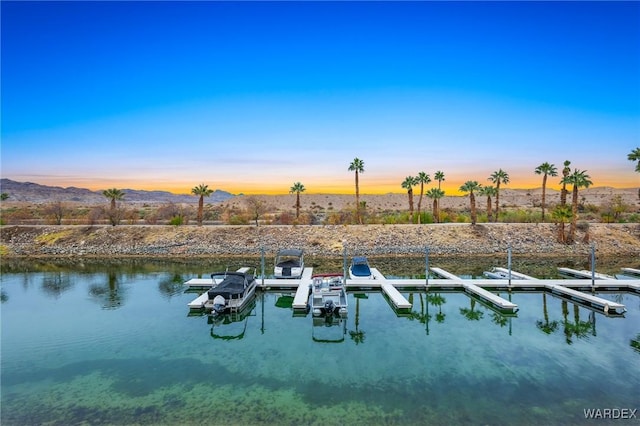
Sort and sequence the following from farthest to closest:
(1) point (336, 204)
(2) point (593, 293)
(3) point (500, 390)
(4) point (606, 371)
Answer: (1) point (336, 204)
(2) point (593, 293)
(4) point (606, 371)
(3) point (500, 390)

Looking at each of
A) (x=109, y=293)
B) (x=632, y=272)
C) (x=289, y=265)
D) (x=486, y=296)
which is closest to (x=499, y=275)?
(x=486, y=296)

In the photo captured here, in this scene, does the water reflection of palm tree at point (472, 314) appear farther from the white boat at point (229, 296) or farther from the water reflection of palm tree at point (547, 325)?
the white boat at point (229, 296)

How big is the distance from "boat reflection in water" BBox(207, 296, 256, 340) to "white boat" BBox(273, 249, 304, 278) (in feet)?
19.4

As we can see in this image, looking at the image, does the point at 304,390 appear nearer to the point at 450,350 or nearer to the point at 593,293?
the point at 450,350

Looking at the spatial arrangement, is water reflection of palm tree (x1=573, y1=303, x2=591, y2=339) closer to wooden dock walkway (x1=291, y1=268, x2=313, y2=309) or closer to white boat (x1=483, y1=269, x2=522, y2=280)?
white boat (x1=483, y1=269, x2=522, y2=280)

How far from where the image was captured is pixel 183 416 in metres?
11.1

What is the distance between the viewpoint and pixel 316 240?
146 feet

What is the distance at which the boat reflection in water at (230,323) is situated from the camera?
1795 centimetres

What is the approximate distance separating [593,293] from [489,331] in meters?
12.4

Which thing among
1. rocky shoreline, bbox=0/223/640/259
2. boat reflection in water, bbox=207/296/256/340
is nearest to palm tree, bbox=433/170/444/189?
rocky shoreline, bbox=0/223/640/259

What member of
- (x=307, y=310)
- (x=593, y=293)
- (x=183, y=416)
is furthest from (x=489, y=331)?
(x=183, y=416)

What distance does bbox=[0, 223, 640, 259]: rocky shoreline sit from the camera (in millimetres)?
41562

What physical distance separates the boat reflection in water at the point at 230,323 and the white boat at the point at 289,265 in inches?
233

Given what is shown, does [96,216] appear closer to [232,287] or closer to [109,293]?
[109,293]
